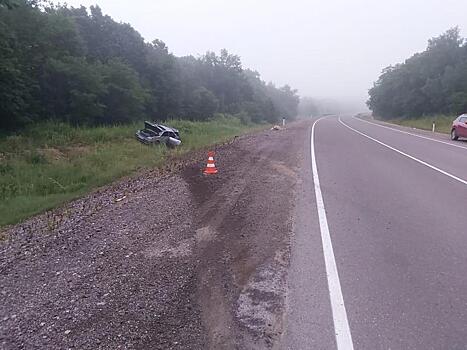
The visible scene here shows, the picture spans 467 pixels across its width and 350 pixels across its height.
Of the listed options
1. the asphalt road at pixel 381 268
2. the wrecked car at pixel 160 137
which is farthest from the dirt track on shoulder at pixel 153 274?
the wrecked car at pixel 160 137

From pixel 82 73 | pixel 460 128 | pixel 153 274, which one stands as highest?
pixel 82 73

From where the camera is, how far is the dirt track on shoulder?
3.55 metres

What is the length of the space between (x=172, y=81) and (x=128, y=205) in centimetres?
4937

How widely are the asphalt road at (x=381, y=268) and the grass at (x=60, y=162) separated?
7.70 m

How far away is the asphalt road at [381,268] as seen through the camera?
135 inches

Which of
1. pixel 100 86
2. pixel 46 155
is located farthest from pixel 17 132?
pixel 100 86

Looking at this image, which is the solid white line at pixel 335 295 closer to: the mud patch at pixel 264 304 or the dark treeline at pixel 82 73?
the mud patch at pixel 264 304

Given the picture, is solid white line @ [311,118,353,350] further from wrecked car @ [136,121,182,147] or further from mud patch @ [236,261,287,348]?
wrecked car @ [136,121,182,147]

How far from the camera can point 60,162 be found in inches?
759

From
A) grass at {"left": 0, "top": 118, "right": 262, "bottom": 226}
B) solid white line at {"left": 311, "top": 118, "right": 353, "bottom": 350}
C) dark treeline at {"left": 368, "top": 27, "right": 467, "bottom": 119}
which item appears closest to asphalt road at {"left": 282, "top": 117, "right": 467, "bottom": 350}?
solid white line at {"left": 311, "top": 118, "right": 353, "bottom": 350}

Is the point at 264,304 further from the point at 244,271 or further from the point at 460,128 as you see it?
the point at 460,128

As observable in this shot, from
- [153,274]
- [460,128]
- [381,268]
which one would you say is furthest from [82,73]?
[381,268]

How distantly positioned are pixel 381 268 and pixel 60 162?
17.5m

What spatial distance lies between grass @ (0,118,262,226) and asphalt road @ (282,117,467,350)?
7696mm
